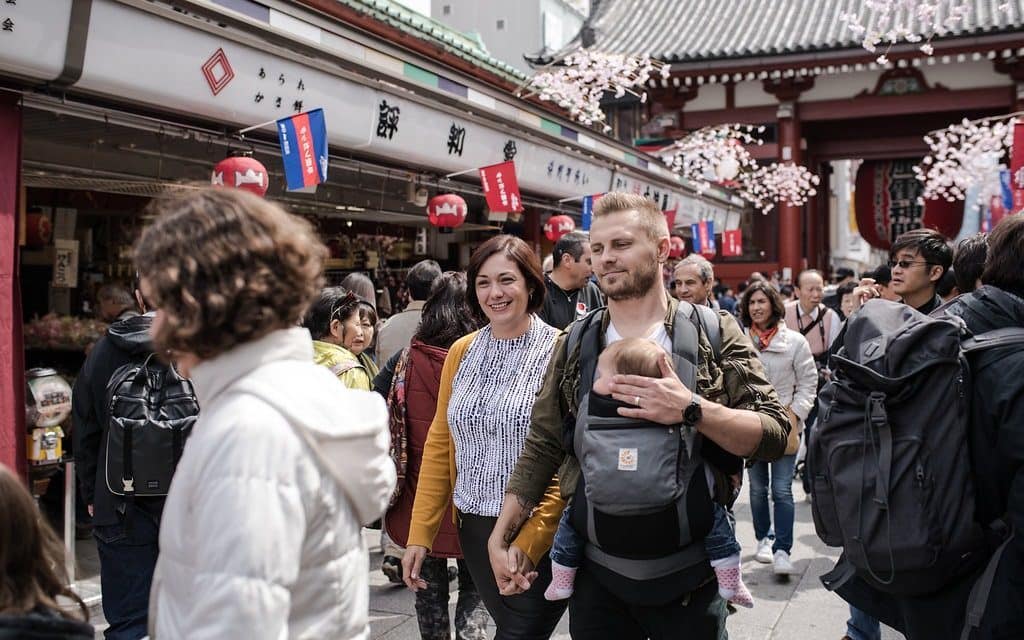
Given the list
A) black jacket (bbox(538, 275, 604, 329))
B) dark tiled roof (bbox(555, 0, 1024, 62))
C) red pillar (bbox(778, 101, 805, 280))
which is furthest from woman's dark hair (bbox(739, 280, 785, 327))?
red pillar (bbox(778, 101, 805, 280))

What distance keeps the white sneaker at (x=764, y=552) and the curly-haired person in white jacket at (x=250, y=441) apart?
16.0ft

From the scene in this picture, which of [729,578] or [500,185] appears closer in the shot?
[729,578]

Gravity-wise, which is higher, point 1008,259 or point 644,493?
point 1008,259

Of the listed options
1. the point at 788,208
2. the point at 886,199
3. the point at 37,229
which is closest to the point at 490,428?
the point at 37,229

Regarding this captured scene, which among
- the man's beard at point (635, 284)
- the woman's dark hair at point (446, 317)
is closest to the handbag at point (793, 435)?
the woman's dark hair at point (446, 317)

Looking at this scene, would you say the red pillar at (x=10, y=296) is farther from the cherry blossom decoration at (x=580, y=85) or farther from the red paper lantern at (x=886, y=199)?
the red paper lantern at (x=886, y=199)

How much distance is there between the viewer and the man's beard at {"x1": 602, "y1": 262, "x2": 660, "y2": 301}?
273 cm

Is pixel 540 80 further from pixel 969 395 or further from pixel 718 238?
pixel 969 395

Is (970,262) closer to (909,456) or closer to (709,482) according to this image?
(909,456)

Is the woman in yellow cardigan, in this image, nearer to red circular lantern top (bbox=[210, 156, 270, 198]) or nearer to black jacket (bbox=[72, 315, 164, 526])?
black jacket (bbox=[72, 315, 164, 526])

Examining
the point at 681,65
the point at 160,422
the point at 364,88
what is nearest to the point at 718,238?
the point at 681,65

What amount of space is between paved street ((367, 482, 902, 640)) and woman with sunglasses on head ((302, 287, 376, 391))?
1590 mm

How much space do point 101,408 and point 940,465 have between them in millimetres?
3380

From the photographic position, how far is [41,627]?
1713 millimetres
